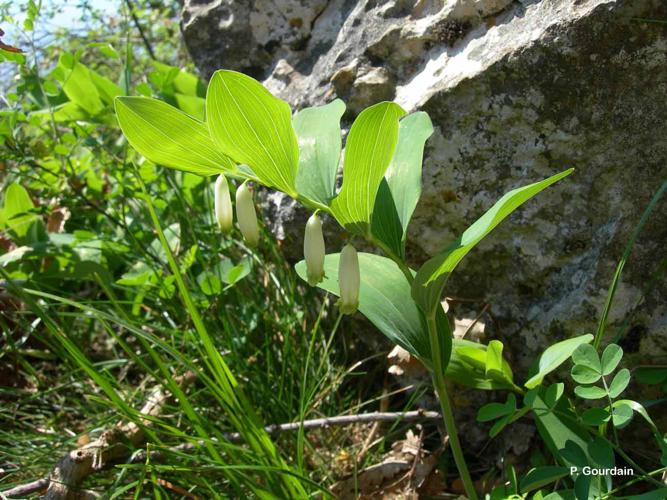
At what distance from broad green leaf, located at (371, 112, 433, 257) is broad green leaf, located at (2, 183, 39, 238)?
159 cm

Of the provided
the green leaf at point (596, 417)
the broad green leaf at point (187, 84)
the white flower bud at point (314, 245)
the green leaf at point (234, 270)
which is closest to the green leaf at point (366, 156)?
the white flower bud at point (314, 245)

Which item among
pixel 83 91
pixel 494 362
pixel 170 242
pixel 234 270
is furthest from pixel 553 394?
pixel 83 91

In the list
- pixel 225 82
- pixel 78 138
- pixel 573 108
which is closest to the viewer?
pixel 225 82

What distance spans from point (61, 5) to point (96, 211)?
1.64m

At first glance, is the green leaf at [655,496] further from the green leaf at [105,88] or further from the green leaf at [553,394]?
the green leaf at [105,88]

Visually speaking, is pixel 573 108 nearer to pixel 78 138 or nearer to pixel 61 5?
pixel 78 138

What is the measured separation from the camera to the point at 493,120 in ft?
5.54

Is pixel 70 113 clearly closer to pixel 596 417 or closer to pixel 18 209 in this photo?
pixel 18 209

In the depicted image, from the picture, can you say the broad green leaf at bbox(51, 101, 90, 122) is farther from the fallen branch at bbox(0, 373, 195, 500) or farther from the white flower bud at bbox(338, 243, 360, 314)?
the white flower bud at bbox(338, 243, 360, 314)

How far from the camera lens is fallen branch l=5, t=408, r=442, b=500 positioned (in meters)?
1.61

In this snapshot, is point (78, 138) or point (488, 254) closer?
point (488, 254)

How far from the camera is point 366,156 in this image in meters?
1.17

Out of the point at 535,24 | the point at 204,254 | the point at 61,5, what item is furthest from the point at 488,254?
the point at 61,5

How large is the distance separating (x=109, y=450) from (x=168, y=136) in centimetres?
95
